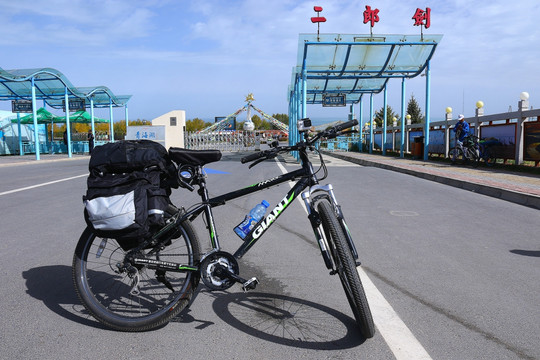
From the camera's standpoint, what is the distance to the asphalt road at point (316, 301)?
2805 mm

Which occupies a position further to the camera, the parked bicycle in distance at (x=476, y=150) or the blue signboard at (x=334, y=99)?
the blue signboard at (x=334, y=99)

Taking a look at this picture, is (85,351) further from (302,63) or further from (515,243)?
(302,63)

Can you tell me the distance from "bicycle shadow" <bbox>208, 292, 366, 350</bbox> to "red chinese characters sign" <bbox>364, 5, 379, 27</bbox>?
767 inches

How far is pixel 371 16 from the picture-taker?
67.8 ft

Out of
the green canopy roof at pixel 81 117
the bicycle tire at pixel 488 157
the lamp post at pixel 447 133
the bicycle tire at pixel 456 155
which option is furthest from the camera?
the green canopy roof at pixel 81 117

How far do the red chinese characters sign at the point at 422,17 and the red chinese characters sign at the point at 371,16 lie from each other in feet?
5.43

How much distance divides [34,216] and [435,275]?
19.9 ft

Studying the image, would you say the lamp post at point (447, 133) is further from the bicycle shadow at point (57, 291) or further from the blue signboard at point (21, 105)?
the blue signboard at point (21, 105)

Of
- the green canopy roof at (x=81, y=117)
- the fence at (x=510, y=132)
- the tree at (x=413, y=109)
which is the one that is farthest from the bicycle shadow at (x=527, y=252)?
the tree at (x=413, y=109)

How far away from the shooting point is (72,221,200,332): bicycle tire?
120 inches

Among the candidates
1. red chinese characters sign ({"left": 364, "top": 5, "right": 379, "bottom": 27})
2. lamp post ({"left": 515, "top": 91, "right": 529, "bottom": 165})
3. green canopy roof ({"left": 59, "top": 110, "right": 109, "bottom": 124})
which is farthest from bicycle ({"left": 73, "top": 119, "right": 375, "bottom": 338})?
green canopy roof ({"left": 59, "top": 110, "right": 109, "bottom": 124})

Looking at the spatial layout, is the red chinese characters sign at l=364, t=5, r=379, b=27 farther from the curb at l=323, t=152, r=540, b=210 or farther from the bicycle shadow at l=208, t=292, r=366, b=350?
the bicycle shadow at l=208, t=292, r=366, b=350

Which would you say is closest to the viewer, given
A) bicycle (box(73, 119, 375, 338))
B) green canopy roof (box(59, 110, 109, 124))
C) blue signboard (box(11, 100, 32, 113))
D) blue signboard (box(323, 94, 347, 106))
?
bicycle (box(73, 119, 375, 338))

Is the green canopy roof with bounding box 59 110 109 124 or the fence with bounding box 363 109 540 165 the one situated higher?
the green canopy roof with bounding box 59 110 109 124
